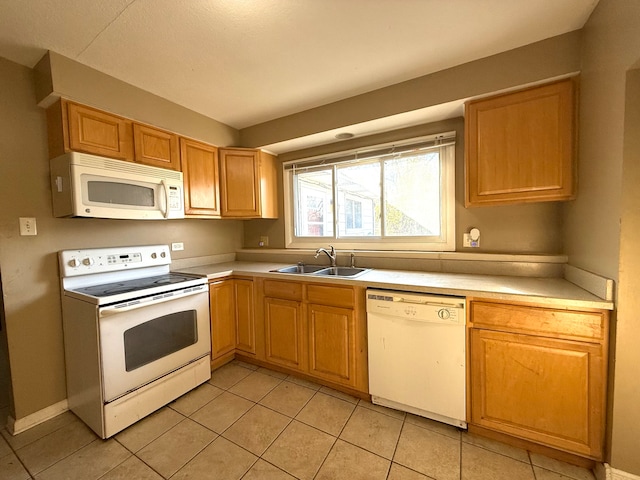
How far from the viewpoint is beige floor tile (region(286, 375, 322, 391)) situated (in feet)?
6.81

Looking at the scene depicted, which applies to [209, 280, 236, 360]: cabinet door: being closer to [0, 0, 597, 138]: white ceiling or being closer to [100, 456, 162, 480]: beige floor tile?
[100, 456, 162, 480]: beige floor tile

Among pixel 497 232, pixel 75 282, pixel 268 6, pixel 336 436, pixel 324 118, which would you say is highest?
pixel 268 6

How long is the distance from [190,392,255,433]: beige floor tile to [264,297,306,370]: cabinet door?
0.42 m

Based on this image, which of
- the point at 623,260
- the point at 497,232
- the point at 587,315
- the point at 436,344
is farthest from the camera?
the point at 497,232

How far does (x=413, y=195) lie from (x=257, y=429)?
2.15 m

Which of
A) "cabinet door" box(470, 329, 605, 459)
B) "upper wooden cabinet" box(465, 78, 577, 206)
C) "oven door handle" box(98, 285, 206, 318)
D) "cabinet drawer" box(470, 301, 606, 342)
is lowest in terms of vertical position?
"cabinet door" box(470, 329, 605, 459)

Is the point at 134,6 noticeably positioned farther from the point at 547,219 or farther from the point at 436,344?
the point at 547,219

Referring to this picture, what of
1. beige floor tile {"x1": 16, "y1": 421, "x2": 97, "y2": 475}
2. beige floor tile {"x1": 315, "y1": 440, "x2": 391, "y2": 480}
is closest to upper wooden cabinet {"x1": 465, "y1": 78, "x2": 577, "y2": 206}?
beige floor tile {"x1": 315, "y1": 440, "x2": 391, "y2": 480}

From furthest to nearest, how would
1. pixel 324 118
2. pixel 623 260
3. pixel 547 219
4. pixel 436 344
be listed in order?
1. pixel 324 118
2. pixel 547 219
3. pixel 436 344
4. pixel 623 260

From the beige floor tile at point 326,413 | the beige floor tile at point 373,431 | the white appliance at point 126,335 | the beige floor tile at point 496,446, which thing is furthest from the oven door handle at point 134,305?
the beige floor tile at point 496,446

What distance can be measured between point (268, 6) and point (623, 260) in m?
2.07

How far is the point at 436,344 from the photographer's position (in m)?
1.59

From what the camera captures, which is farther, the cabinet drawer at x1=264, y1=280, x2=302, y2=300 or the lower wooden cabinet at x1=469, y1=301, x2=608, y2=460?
the cabinet drawer at x1=264, y1=280, x2=302, y2=300

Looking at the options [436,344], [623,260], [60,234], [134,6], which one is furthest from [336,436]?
[134,6]
